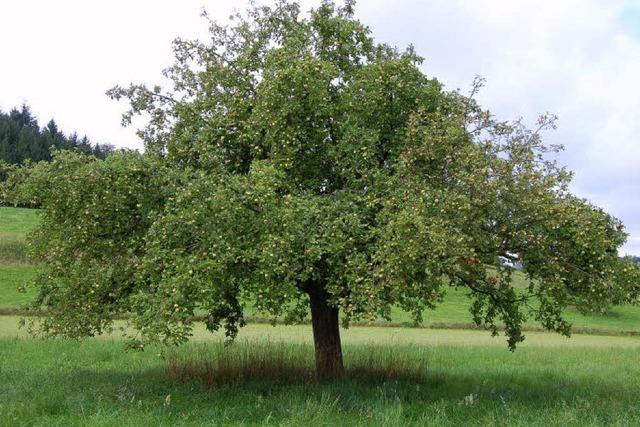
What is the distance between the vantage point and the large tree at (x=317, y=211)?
12.1m

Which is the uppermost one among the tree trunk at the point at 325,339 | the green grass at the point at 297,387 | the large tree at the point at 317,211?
the large tree at the point at 317,211

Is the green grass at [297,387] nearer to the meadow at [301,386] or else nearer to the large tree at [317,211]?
the meadow at [301,386]

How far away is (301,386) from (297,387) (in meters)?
0.14

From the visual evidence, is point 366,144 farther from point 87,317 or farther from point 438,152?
point 87,317

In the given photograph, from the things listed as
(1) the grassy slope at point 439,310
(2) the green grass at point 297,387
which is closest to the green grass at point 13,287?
(1) the grassy slope at point 439,310

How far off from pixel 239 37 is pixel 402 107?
5.91m

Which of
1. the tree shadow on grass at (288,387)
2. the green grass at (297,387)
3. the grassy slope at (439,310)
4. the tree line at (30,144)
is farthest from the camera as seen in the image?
the tree line at (30,144)

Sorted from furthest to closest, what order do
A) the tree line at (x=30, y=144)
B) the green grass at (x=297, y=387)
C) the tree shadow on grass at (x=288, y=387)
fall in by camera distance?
the tree line at (x=30, y=144) → the tree shadow on grass at (x=288, y=387) → the green grass at (x=297, y=387)

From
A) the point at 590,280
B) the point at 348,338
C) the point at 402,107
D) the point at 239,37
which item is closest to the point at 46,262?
the point at 239,37

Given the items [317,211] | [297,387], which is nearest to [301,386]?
[297,387]

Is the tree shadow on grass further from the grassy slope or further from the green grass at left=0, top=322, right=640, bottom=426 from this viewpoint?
the grassy slope

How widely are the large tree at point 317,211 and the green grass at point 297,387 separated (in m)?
1.58

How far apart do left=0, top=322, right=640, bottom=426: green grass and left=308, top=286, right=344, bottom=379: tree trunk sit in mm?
524

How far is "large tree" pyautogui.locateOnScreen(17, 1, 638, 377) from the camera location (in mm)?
12062
